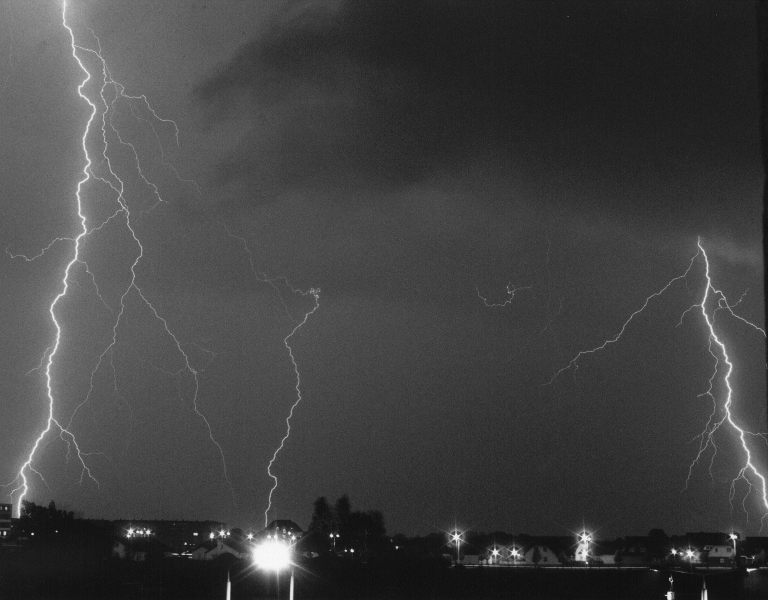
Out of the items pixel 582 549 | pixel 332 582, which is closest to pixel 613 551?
pixel 582 549

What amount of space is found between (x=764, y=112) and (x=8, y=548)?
5283 cm

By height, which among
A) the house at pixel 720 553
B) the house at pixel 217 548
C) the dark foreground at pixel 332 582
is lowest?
the dark foreground at pixel 332 582

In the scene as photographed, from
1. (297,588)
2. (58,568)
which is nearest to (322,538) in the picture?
(58,568)

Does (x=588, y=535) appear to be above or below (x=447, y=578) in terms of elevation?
above

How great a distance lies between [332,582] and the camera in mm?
42750

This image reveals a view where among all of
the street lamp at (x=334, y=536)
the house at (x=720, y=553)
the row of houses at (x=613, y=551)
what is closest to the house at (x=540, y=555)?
the row of houses at (x=613, y=551)

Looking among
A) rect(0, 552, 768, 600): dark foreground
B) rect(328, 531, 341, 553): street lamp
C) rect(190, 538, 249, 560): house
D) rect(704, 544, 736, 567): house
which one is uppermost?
rect(328, 531, 341, 553): street lamp

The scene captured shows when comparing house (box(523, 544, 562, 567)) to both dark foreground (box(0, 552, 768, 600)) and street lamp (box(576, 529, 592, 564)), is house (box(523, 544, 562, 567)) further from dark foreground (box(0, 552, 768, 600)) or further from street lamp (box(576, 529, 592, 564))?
dark foreground (box(0, 552, 768, 600))

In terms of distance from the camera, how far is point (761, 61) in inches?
131

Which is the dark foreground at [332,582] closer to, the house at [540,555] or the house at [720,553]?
the house at [720,553]

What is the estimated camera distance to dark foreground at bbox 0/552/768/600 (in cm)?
3672

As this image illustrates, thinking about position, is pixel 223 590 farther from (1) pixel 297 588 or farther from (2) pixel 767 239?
(2) pixel 767 239

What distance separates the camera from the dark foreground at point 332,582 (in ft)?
120

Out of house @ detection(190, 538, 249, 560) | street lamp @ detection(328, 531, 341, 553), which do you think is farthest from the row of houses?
house @ detection(190, 538, 249, 560)
